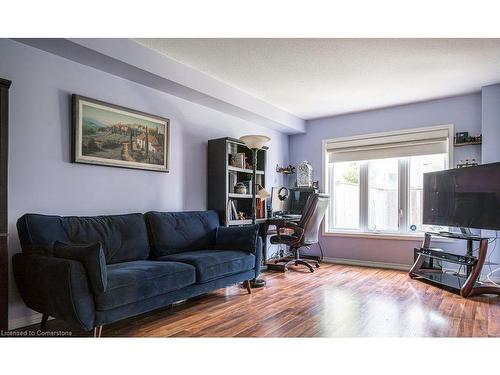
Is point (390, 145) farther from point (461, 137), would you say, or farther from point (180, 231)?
point (180, 231)

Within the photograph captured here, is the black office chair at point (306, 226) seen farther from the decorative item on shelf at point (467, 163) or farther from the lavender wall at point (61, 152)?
the decorative item on shelf at point (467, 163)

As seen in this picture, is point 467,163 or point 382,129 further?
point 382,129

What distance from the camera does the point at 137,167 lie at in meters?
3.40

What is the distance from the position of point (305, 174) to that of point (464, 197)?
2416 mm

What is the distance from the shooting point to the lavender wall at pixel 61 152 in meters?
2.54

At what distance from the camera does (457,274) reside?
406 centimetres

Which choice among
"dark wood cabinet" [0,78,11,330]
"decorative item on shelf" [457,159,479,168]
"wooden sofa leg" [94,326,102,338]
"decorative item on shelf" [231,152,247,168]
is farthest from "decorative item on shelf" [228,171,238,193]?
"decorative item on shelf" [457,159,479,168]

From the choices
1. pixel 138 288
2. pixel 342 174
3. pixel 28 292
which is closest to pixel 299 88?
pixel 342 174

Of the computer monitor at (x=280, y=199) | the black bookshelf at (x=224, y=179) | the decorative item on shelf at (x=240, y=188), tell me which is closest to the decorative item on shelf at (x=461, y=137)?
the computer monitor at (x=280, y=199)

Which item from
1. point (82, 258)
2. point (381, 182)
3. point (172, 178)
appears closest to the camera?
point (82, 258)

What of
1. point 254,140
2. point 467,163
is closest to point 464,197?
point 467,163

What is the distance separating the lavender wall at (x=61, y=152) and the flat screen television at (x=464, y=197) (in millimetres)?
3176
